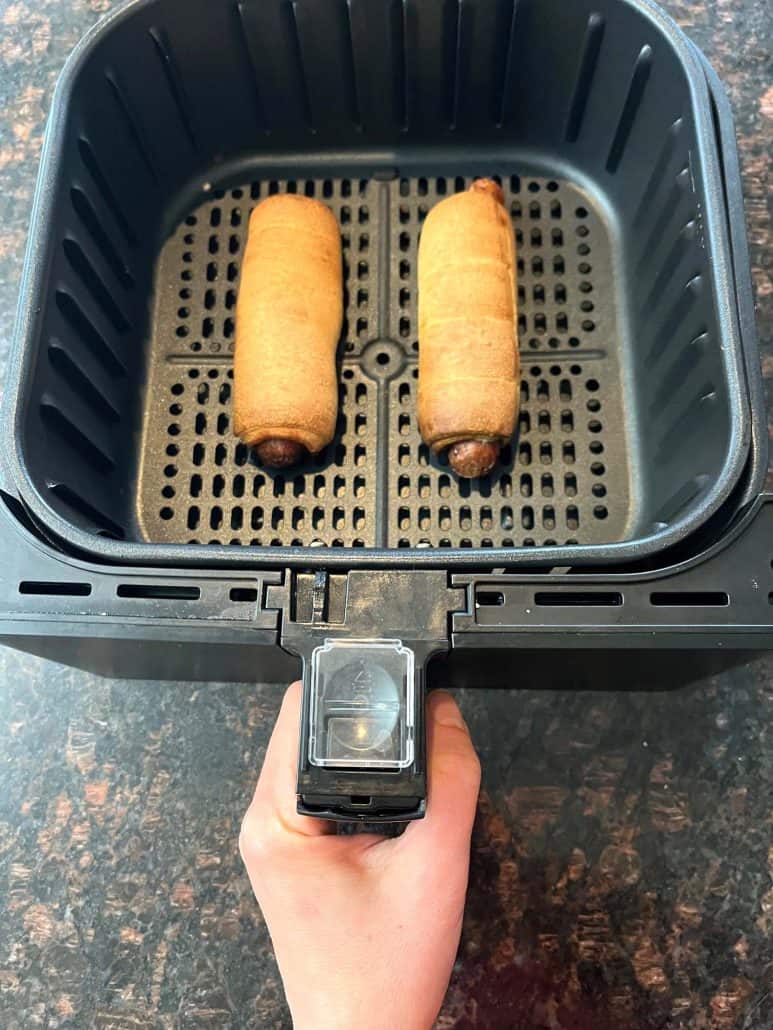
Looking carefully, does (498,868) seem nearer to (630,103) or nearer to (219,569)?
(219,569)

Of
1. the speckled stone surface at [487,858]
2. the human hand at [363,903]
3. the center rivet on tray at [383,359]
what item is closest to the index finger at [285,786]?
the human hand at [363,903]

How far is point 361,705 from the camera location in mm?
426

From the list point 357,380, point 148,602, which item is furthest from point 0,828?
point 357,380

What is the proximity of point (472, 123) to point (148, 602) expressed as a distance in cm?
53

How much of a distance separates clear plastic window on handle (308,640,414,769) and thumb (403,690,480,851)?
4cm

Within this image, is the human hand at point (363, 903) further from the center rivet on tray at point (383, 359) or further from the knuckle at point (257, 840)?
the center rivet on tray at point (383, 359)

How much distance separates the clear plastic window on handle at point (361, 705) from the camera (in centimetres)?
42

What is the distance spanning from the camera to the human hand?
0.44m

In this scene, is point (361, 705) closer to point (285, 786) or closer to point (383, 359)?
point (285, 786)

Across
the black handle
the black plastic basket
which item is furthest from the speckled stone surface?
the black handle

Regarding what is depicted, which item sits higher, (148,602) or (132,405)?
(132,405)

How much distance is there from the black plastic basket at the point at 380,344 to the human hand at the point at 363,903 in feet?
0.33

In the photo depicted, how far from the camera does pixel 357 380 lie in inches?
26.5

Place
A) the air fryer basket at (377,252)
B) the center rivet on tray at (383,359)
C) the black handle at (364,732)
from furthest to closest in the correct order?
the center rivet on tray at (383,359) < the air fryer basket at (377,252) < the black handle at (364,732)
